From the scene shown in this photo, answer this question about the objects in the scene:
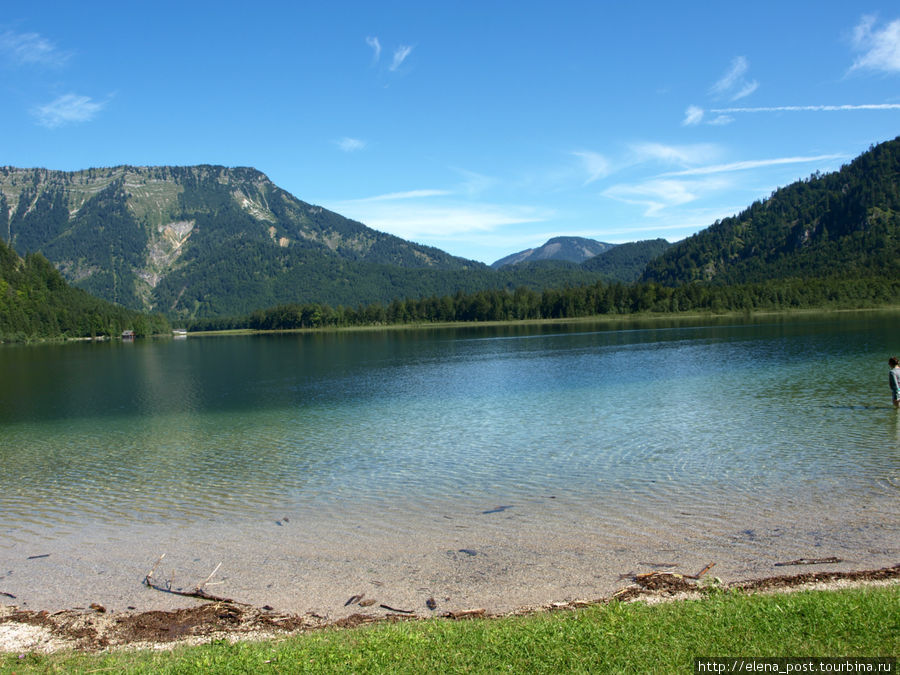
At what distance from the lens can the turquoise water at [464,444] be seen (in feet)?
56.2

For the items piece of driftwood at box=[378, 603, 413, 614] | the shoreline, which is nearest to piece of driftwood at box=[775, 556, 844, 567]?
the shoreline

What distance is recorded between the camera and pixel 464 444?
82.5ft

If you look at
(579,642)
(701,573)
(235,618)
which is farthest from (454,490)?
(579,642)

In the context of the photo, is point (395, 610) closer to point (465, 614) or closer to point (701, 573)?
point (465, 614)

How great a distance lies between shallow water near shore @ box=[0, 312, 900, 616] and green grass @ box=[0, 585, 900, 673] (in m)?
1.84

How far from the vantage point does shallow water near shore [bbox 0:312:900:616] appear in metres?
11.8

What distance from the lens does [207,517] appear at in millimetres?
16812

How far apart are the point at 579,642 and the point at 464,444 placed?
17.6 meters

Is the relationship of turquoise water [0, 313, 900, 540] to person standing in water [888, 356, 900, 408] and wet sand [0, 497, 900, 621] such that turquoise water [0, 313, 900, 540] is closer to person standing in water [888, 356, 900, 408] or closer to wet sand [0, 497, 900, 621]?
wet sand [0, 497, 900, 621]

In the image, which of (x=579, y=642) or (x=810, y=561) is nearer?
(x=579, y=642)

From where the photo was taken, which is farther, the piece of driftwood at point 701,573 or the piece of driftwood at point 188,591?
the piece of driftwood at point 188,591

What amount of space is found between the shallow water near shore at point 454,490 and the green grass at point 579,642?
6.05 ft

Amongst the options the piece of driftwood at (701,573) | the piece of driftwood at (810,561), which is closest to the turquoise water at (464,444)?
the piece of driftwood at (701,573)

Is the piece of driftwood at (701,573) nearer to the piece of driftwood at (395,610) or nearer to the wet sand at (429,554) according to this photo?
the wet sand at (429,554)
